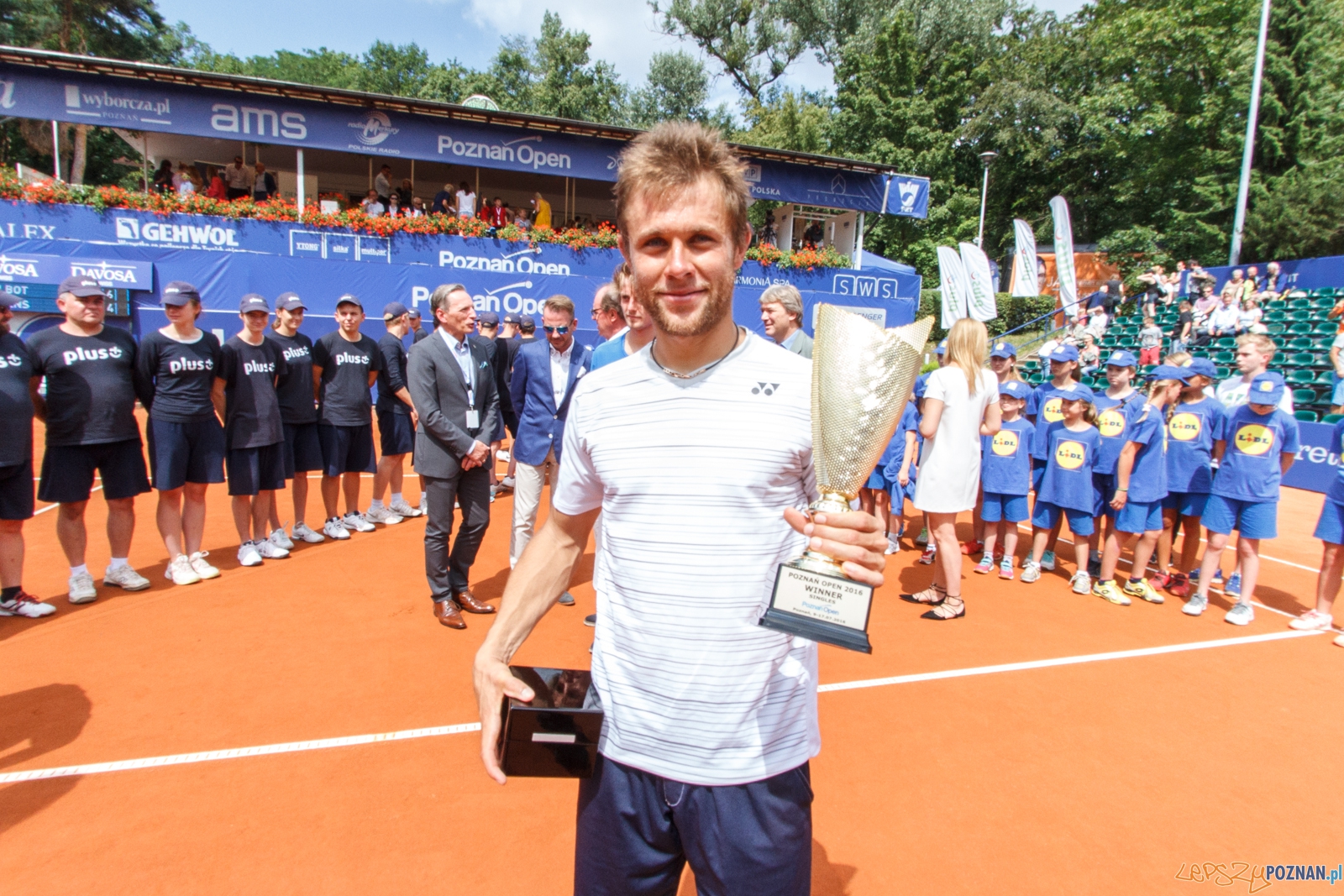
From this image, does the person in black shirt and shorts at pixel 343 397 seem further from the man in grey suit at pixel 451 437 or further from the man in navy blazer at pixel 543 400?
the man in navy blazer at pixel 543 400

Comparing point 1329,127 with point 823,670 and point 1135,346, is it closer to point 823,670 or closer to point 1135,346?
point 1135,346

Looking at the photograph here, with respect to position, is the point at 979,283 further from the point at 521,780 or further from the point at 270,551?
the point at 521,780

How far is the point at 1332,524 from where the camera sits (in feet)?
17.5

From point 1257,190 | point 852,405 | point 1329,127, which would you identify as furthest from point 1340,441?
point 1329,127

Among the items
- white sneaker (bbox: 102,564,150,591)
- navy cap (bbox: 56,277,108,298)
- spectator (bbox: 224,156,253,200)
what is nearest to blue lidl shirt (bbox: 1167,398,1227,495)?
navy cap (bbox: 56,277,108,298)

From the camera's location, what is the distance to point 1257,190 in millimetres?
23094

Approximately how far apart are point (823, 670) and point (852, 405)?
12.0ft

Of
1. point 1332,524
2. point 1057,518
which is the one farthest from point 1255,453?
point 1057,518

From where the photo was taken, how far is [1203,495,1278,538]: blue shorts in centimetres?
555

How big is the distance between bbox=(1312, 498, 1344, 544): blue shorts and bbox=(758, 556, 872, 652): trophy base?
5928 millimetres

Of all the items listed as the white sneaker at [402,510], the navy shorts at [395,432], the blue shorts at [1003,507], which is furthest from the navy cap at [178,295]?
the blue shorts at [1003,507]

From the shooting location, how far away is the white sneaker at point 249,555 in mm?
6219

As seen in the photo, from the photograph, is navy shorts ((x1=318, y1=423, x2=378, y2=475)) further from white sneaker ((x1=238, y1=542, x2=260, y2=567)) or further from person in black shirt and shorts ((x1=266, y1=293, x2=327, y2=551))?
white sneaker ((x1=238, y1=542, x2=260, y2=567))

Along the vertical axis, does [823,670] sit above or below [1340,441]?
below
